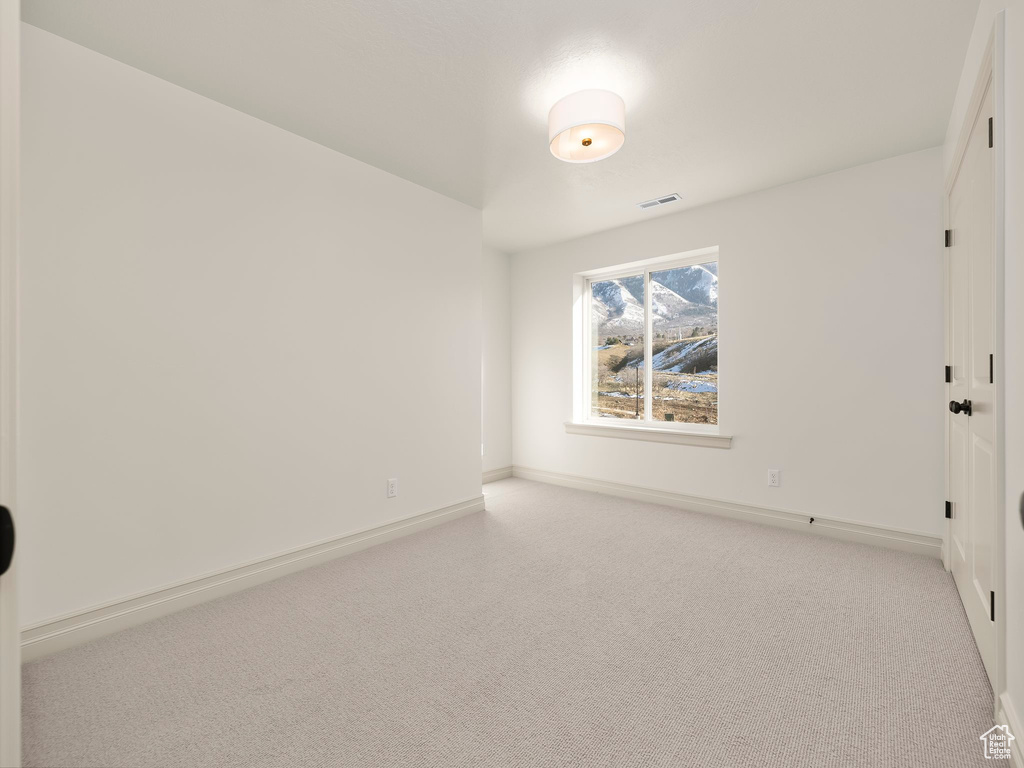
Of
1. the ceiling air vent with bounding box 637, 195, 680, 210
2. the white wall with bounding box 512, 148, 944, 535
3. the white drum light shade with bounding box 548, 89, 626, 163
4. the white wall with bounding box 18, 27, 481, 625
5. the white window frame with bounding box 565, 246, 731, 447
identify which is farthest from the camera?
the white window frame with bounding box 565, 246, 731, 447

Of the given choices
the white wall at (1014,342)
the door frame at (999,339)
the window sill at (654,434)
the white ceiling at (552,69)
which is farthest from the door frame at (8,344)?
the window sill at (654,434)

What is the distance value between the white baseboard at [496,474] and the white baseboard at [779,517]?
630mm

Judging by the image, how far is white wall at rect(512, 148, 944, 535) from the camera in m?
2.97

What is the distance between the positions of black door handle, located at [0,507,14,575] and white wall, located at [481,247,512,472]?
4371 millimetres

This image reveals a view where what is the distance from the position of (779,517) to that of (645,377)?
5.47ft

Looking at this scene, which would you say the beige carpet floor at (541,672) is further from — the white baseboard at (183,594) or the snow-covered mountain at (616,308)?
the snow-covered mountain at (616,308)

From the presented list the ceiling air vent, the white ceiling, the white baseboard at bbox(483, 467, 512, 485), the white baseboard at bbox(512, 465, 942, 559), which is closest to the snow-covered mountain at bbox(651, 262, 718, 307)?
the ceiling air vent

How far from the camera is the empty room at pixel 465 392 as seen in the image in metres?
1.55

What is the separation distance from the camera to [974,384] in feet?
6.66

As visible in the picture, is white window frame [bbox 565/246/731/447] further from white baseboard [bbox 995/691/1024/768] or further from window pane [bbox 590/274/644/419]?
white baseboard [bbox 995/691/1024/768]

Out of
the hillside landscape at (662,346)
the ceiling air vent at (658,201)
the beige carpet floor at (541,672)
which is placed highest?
the ceiling air vent at (658,201)

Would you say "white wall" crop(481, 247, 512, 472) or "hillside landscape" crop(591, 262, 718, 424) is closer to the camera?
"hillside landscape" crop(591, 262, 718, 424)

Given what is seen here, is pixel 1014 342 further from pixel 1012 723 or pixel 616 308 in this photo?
A: pixel 616 308

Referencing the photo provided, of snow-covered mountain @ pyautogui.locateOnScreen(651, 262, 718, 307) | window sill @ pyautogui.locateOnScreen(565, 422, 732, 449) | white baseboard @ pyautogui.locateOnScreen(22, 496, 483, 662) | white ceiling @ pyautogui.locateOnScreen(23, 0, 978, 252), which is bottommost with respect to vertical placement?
white baseboard @ pyautogui.locateOnScreen(22, 496, 483, 662)
